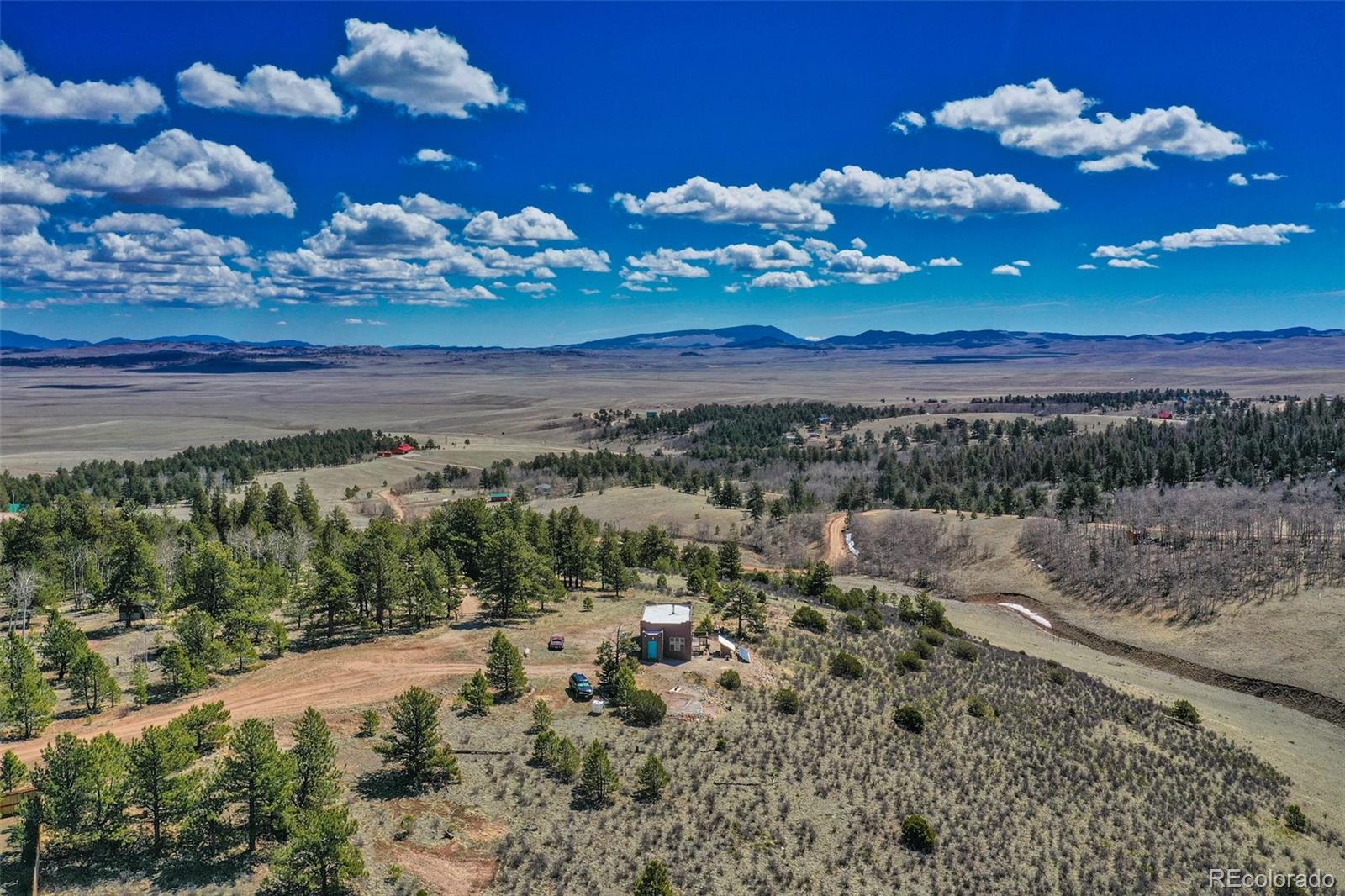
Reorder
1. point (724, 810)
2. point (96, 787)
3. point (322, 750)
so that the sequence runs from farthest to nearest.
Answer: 1. point (724, 810)
2. point (322, 750)
3. point (96, 787)

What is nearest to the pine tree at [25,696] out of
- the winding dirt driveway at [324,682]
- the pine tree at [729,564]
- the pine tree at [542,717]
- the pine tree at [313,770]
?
the winding dirt driveway at [324,682]

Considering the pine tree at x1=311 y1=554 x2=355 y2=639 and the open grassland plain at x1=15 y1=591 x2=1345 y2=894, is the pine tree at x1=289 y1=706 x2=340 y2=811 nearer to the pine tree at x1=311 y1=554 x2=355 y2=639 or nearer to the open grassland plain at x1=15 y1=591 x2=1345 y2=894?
the open grassland plain at x1=15 y1=591 x2=1345 y2=894

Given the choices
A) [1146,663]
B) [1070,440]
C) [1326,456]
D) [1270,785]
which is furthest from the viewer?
[1070,440]

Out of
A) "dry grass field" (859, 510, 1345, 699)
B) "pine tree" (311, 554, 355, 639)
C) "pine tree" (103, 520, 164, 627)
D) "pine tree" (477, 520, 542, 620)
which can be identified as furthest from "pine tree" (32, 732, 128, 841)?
"dry grass field" (859, 510, 1345, 699)

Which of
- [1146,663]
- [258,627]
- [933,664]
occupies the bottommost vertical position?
[1146,663]

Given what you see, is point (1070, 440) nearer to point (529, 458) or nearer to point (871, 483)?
point (871, 483)

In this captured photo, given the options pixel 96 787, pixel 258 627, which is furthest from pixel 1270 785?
pixel 258 627
